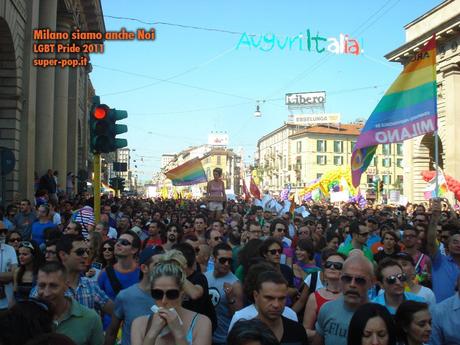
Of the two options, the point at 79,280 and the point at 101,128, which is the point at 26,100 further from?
the point at 79,280

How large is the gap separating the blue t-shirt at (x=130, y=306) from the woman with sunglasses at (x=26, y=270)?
113 cm

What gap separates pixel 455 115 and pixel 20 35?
86.8 feet

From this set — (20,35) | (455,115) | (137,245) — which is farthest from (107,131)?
(455,115)

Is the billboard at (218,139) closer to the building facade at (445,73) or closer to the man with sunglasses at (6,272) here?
the building facade at (445,73)

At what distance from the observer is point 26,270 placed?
227 inches

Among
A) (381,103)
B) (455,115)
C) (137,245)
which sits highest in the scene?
(455,115)

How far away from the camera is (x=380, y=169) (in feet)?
337

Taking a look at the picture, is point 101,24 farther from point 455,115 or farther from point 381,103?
point 381,103

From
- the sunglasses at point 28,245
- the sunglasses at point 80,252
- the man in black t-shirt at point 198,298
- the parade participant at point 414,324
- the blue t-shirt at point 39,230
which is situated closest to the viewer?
the parade participant at point 414,324

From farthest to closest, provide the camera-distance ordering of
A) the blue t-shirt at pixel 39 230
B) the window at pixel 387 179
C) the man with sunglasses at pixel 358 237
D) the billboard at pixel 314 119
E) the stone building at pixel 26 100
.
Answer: the billboard at pixel 314 119 → the window at pixel 387 179 → the stone building at pixel 26 100 → the blue t-shirt at pixel 39 230 → the man with sunglasses at pixel 358 237

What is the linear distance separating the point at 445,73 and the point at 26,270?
34547mm

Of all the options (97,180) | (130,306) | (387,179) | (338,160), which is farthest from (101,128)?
(338,160)

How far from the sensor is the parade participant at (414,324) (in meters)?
3.86

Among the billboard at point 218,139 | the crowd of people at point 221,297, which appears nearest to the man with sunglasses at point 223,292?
the crowd of people at point 221,297
